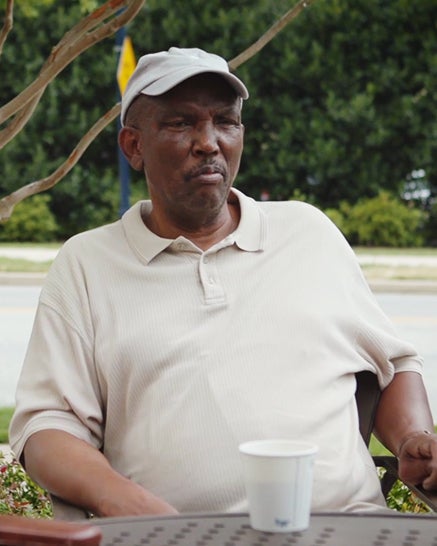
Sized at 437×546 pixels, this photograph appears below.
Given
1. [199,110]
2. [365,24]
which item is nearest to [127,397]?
[199,110]

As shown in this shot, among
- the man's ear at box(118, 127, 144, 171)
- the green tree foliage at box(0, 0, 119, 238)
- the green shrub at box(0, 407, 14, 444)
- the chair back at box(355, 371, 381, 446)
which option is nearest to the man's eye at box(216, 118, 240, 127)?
the man's ear at box(118, 127, 144, 171)

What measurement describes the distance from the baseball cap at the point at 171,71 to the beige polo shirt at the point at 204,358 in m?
0.33

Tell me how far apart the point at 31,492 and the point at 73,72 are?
62.0 ft

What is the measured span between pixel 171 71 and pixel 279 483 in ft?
3.88

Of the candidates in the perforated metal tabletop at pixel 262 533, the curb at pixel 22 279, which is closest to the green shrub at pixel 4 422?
the perforated metal tabletop at pixel 262 533

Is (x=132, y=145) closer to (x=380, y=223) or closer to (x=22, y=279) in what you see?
(x=22, y=279)

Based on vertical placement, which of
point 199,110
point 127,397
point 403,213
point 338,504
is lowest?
point 403,213

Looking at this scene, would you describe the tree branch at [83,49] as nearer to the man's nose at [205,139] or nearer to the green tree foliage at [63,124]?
the man's nose at [205,139]

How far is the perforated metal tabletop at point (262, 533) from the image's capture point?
1.88m

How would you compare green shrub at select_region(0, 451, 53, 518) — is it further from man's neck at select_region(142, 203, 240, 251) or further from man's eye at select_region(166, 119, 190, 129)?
man's eye at select_region(166, 119, 190, 129)

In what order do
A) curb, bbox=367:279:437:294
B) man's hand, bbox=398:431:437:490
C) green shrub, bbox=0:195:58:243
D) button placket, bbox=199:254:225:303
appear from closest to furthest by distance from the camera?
man's hand, bbox=398:431:437:490 → button placket, bbox=199:254:225:303 → curb, bbox=367:279:437:294 → green shrub, bbox=0:195:58:243

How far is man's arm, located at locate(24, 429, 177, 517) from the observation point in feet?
7.50

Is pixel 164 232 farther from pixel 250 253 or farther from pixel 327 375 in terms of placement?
pixel 327 375

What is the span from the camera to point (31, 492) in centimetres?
449
